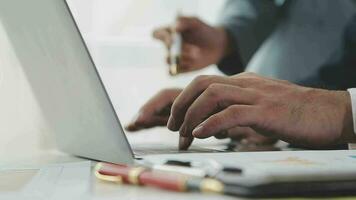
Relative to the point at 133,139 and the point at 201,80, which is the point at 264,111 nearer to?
the point at 201,80

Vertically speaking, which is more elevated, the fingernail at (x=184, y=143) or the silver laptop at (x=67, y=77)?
the silver laptop at (x=67, y=77)

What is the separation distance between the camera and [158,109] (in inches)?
33.2

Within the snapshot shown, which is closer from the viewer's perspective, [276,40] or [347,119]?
[347,119]

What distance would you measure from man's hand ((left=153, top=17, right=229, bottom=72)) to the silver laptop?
24.0 inches

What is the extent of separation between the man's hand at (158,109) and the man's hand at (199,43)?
0.37 m

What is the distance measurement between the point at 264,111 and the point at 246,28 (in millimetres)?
735

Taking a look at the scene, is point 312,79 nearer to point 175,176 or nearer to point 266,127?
point 266,127

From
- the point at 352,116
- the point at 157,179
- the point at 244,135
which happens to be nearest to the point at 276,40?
the point at 244,135

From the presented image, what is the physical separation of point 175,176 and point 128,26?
1344mm

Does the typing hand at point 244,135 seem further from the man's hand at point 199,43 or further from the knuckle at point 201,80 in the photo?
the man's hand at point 199,43

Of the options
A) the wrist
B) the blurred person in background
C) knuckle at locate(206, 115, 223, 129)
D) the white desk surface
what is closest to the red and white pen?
the white desk surface

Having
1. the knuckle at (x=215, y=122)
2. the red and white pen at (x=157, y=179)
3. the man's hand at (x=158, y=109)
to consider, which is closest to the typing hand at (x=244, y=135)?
the man's hand at (x=158, y=109)

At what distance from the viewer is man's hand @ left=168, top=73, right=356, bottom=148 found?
516 millimetres

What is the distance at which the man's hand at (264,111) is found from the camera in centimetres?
52
